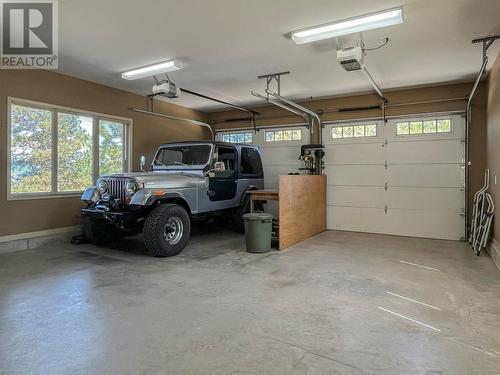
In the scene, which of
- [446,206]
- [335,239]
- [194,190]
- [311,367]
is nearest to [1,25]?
[194,190]

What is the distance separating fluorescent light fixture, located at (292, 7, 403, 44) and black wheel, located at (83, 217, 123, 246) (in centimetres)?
403

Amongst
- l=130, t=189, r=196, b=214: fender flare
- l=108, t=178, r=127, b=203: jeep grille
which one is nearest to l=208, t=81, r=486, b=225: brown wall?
l=130, t=189, r=196, b=214: fender flare

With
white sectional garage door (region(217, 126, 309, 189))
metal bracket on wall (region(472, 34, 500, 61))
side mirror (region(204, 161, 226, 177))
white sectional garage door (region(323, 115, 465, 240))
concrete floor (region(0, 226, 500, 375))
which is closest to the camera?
concrete floor (region(0, 226, 500, 375))

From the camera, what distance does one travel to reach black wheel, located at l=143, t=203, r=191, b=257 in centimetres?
459

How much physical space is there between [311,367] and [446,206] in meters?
5.57

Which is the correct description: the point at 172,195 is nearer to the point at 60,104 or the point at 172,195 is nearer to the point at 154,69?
the point at 154,69

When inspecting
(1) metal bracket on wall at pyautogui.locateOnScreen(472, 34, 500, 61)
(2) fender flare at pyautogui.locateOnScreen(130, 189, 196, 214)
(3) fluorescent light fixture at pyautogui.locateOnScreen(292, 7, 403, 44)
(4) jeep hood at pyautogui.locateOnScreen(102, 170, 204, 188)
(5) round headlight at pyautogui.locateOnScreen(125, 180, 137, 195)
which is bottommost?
(2) fender flare at pyautogui.locateOnScreen(130, 189, 196, 214)

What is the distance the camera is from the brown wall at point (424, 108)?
603cm

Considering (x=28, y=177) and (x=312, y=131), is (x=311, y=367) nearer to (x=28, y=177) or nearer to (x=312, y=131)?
(x=28, y=177)

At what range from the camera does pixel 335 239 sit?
630 cm

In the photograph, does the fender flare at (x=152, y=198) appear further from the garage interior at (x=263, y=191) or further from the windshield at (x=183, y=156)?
the windshield at (x=183, y=156)

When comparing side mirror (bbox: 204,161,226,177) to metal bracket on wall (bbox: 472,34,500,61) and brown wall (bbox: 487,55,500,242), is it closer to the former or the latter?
metal bracket on wall (bbox: 472,34,500,61)

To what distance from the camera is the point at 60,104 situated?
18.5 ft

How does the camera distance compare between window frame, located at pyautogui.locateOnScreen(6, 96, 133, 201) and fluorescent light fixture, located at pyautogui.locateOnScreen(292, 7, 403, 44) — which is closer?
fluorescent light fixture, located at pyautogui.locateOnScreen(292, 7, 403, 44)
